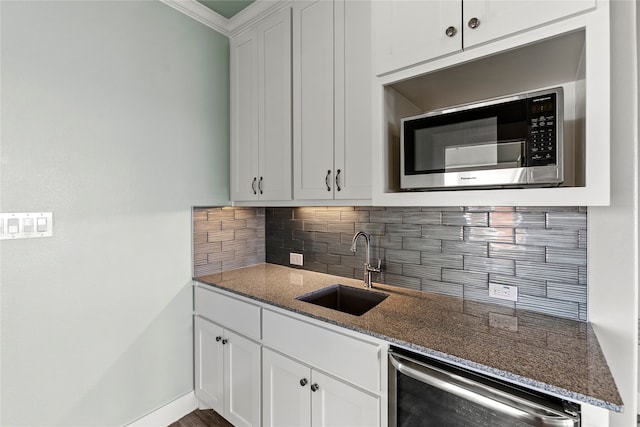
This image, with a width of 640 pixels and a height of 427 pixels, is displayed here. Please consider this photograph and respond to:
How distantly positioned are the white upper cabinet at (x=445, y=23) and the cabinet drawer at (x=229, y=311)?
1.41 m

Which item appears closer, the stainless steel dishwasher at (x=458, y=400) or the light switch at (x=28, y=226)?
the stainless steel dishwasher at (x=458, y=400)

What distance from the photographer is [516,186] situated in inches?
41.8

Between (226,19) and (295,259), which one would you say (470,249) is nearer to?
(295,259)

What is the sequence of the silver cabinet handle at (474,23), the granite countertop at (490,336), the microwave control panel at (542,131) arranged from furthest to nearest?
the silver cabinet handle at (474,23) < the microwave control panel at (542,131) < the granite countertop at (490,336)

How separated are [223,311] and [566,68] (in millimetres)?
2071

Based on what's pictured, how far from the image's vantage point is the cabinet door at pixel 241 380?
5.38 feet

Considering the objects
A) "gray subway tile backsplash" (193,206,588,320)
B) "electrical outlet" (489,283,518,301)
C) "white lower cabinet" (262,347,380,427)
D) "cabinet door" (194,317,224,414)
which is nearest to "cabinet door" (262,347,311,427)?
"white lower cabinet" (262,347,380,427)

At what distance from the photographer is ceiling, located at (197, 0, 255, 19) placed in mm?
1898

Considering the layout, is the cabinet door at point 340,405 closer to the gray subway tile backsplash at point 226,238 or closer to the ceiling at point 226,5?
the gray subway tile backsplash at point 226,238

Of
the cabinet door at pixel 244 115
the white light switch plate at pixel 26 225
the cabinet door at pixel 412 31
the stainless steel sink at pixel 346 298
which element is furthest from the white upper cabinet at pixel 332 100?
the white light switch plate at pixel 26 225

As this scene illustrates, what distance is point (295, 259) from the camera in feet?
7.46

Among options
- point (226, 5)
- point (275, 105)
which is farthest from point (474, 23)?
point (226, 5)

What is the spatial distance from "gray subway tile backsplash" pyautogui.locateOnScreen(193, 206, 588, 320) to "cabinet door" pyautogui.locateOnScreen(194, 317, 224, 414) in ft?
1.35

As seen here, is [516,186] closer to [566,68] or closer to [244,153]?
[566,68]
